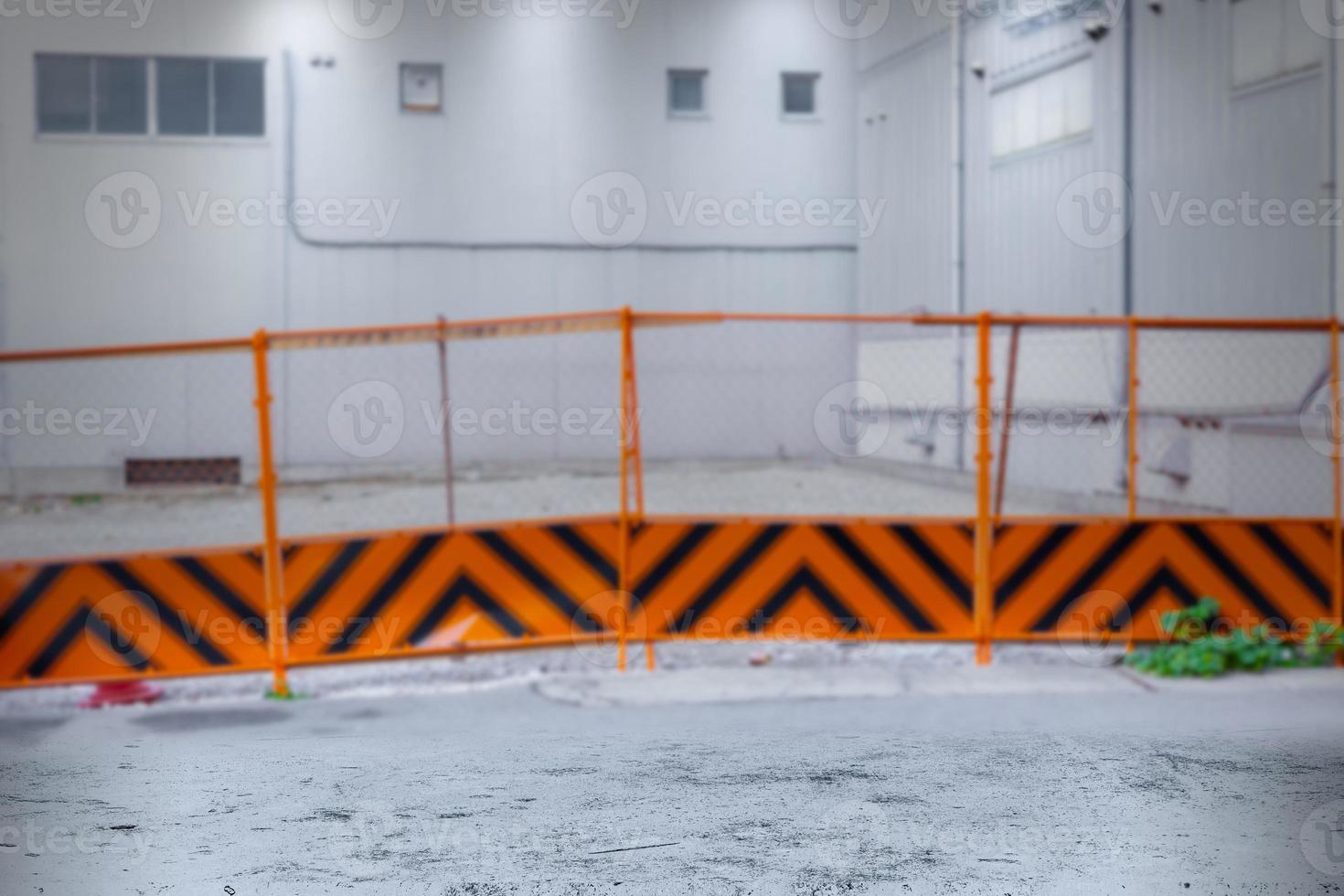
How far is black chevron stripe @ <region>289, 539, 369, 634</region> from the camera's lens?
284 inches

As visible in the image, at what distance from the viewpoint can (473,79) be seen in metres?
18.7

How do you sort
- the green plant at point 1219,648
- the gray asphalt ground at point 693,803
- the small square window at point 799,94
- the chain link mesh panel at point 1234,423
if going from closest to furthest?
the gray asphalt ground at point 693,803 < the green plant at point 1219,648 < the chain link mesh panel at point 1234,423 < the small square window at point 799,94

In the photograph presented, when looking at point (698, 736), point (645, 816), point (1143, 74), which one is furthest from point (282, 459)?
point (645, 816)

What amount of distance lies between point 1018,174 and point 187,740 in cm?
1191

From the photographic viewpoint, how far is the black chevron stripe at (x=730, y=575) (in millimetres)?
7430

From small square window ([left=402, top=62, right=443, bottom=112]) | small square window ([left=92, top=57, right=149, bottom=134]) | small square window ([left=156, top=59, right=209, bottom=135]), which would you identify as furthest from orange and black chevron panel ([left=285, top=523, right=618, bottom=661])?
small square window ([left=92, top=57, right=149, bottom=134])

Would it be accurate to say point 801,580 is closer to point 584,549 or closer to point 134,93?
point 584,549

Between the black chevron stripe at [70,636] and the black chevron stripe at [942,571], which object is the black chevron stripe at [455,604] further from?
the black chevron stripe at [942,571]

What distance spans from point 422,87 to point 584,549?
1312 cm

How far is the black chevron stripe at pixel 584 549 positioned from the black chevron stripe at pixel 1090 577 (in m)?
2.56

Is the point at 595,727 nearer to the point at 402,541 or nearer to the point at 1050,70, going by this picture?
the point at 402,541

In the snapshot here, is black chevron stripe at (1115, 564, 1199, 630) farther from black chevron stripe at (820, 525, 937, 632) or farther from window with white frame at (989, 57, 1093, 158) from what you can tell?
window with white frame at (989, 57, 1093, 158)

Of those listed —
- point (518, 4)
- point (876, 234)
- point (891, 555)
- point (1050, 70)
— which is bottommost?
point (891, 555)

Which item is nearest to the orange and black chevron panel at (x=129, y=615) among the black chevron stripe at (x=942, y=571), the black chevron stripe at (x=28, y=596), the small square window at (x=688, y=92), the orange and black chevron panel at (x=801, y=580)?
the black chevron stripe at (x=28, y=596)
